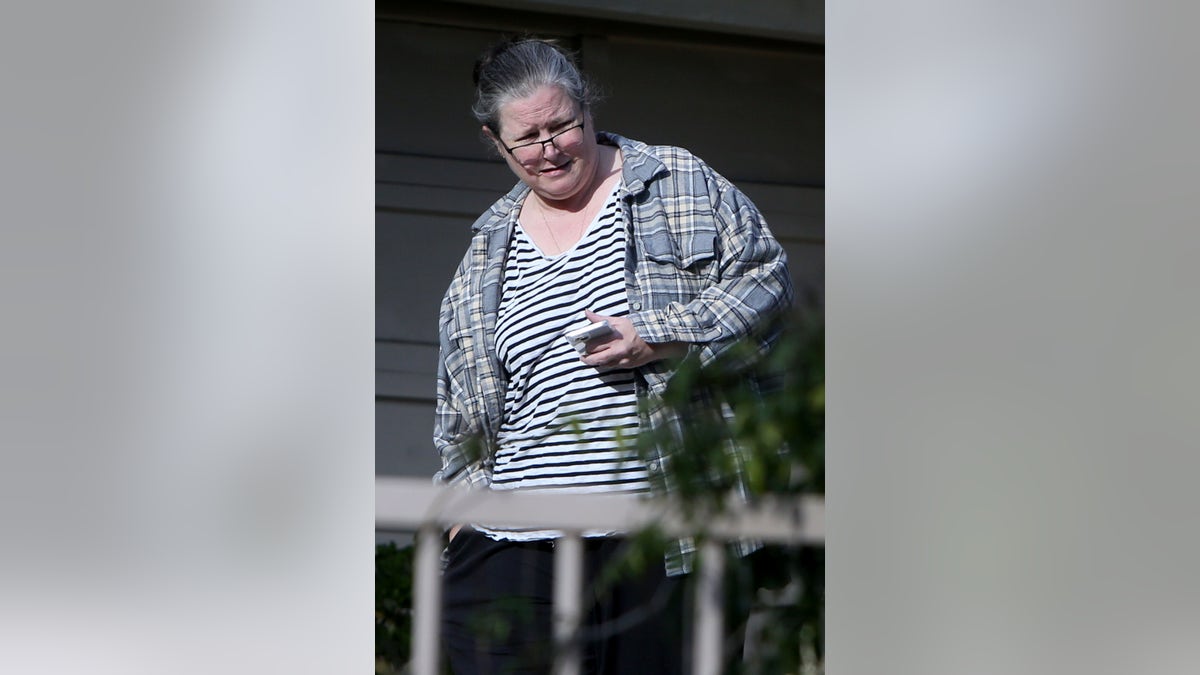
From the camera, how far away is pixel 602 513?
1648 mm

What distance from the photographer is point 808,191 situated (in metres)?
1.76

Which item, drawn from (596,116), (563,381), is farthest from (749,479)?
(596,116)

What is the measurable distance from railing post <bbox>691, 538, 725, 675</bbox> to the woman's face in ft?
1.60

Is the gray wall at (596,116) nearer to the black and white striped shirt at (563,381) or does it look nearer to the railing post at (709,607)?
the black and white striped shirt at (563,381)

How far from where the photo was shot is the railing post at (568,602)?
163cm

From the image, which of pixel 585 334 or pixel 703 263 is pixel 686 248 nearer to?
pixel 703 263

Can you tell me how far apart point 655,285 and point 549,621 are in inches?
16.9

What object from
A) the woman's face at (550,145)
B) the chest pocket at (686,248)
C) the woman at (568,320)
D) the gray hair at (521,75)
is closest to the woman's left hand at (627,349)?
the woman at (568,320)

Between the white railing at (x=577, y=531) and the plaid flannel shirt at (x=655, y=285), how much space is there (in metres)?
0.07
